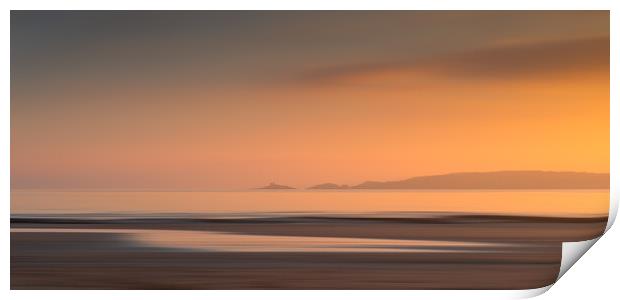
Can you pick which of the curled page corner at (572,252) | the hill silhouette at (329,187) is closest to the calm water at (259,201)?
the hill silhouette at (329,187)

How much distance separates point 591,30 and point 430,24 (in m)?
0.52

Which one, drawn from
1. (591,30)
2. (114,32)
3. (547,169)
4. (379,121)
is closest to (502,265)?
(547,169)

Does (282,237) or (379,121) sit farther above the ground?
(379,121)

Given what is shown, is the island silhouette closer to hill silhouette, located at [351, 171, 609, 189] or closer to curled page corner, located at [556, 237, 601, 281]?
hill silhouette, located at [351, 171, 609, 189]

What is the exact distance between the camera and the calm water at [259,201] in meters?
2.80

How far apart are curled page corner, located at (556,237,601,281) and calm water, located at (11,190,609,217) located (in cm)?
19

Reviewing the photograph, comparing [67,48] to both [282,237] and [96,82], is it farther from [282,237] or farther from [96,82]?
[282,237]

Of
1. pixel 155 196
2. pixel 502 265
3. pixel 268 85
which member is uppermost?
pixel 268 85

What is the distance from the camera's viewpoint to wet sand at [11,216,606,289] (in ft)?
9.22

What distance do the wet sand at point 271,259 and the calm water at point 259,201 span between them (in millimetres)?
34

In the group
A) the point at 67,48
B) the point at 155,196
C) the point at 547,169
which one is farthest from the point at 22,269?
the point at 547,169

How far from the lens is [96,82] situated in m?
2.80

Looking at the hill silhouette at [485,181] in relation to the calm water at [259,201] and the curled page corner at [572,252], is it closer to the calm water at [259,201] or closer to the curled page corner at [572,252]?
the calm water at [259,201]
